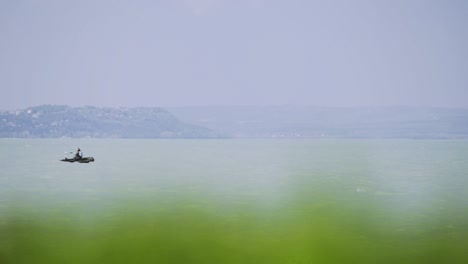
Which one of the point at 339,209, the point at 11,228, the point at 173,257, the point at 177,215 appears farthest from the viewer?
the point at 339,209

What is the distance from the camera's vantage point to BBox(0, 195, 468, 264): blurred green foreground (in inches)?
687

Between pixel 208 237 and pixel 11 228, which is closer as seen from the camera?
pixel 208 237

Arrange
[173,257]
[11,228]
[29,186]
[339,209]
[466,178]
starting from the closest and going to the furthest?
[173,257] < [11,228] < [339,209] < [29,186] < [466,178]

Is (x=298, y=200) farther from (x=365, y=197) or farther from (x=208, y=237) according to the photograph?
(x=208, y=237)

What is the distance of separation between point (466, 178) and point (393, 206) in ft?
60.3

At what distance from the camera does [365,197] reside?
108ft

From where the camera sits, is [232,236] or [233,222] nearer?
[232,236]

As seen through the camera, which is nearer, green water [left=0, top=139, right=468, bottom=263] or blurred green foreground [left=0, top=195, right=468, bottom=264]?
blurred green foreground [left=0, top=195, right=468, bottom=264]

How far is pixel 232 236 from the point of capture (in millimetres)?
20688

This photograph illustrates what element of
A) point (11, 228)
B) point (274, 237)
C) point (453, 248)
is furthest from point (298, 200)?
point (11, 228)

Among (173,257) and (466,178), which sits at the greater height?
(466,178)

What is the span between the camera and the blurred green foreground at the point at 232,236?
17.4 meters

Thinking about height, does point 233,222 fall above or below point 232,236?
above

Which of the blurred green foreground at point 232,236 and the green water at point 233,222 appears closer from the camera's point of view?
the blurred green foreground at point 232,236
